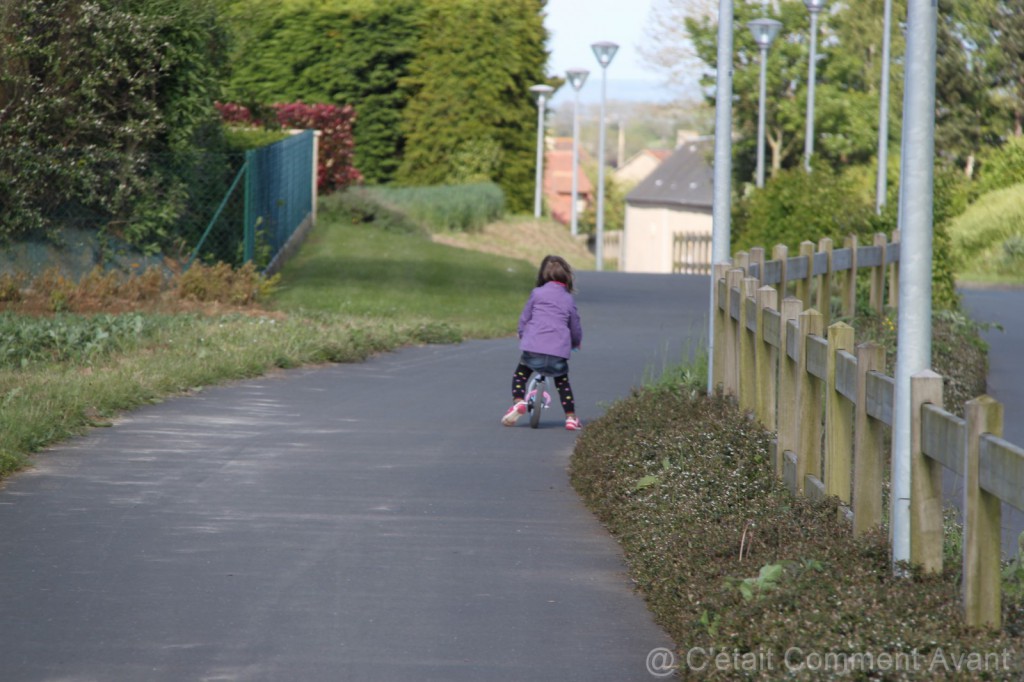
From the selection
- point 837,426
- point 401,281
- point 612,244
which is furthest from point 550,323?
point 612,244

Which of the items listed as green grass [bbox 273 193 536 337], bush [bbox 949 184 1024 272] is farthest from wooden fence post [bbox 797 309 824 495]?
bush [bbox 949 184 1024 272]

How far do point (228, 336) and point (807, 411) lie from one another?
8957 millimetres

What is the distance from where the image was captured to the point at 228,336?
15125mm

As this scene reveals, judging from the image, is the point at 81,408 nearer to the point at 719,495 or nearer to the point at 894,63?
the point at 719,495

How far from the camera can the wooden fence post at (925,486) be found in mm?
5305

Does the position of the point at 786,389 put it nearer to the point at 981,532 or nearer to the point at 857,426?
the point at 857,426

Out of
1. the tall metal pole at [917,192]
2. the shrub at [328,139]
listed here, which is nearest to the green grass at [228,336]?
the tall metal pole at [917,192]

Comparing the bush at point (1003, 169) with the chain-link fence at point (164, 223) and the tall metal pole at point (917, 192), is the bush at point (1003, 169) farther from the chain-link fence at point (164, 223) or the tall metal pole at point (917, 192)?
the tall metal pole at point (917, 192)

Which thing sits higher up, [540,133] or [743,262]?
[540,133]

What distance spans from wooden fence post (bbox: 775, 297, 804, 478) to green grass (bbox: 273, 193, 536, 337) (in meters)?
10.7

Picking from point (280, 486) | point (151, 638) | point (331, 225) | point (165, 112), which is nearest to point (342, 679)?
point (151, 638)

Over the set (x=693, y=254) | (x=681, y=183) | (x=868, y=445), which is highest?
(x=681, y=183)

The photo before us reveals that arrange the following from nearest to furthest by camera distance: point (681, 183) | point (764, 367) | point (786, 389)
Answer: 1. point (786, 389)
2. point (764, 367)
3. point (681, 183)

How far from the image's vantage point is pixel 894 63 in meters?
46.9
